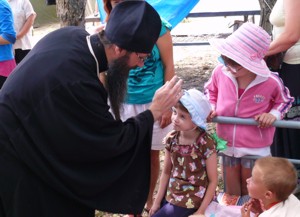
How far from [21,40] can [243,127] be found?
3592 mm

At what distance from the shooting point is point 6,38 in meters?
4.71

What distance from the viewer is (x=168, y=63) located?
3.14m

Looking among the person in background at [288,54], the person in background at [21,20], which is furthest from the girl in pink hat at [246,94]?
the person in background at [21,20]

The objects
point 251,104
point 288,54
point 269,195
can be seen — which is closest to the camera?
point 269,195

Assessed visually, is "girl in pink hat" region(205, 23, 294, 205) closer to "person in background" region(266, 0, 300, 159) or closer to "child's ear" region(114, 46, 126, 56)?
"person in background" region(266, 0, 300, 159)

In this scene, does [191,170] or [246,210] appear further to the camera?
[191,170]

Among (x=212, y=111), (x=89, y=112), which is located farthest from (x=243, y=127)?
(x=89, y=112)

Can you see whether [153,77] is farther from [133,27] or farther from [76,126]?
[76,126]

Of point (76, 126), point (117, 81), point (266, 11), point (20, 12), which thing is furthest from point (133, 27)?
point (20, 12)

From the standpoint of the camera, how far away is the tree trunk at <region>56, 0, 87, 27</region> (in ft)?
16.8

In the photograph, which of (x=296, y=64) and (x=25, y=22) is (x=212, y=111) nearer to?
(x=296, y=64)

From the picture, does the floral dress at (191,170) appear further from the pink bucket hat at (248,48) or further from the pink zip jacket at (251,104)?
the pink bucket hat at (248,48)

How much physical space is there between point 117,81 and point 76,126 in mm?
389

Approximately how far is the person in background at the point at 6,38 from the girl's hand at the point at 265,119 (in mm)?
3017
